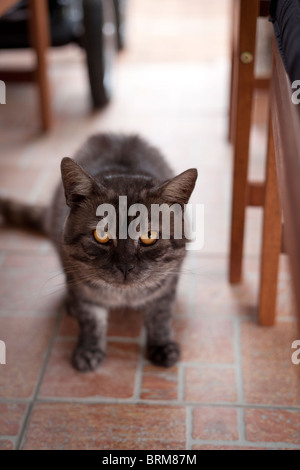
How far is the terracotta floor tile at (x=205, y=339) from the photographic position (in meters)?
1.79

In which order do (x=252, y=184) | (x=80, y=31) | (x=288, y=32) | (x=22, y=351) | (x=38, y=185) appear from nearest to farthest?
(x=288, y=32), (x=22, y=351), (x=252, y=184), (x=38, y=185), (x=80, y=31)

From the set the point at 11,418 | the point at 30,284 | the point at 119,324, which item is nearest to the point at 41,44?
the point at 30,284

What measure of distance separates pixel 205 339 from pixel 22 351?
22.7 inches

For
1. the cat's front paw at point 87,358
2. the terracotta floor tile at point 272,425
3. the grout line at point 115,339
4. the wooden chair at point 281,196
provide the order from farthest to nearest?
1. the grout line at point 115,339
2. the cat's front paw at point 87,358
3. the terracotta floor tile at point 272,425
4. the wooden chair at point 281,196

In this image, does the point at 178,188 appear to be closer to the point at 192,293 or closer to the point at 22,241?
the point at 192,293

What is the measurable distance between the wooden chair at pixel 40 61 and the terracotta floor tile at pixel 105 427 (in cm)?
188

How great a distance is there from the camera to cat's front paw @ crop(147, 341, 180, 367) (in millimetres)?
1747

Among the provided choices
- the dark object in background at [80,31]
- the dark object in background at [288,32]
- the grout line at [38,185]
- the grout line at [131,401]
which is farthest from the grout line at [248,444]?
the dark object in background at [80,31]

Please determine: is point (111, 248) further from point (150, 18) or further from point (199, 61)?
point (150, 18)

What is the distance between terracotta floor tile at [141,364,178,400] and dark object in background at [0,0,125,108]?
1.92 meters

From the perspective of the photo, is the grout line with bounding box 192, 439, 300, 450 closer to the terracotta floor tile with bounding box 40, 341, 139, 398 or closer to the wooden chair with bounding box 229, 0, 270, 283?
the terracotta floor tile with bounding box 40, 341, 139, 398

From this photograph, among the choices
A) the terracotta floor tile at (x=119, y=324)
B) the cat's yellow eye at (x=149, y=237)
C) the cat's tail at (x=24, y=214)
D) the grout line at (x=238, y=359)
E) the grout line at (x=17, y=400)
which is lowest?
the terracotta floor tile at (x=119, y=324)

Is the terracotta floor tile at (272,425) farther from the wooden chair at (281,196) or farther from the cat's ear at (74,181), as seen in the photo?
the cat's ear at (74,181)

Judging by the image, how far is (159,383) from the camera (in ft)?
5.57
